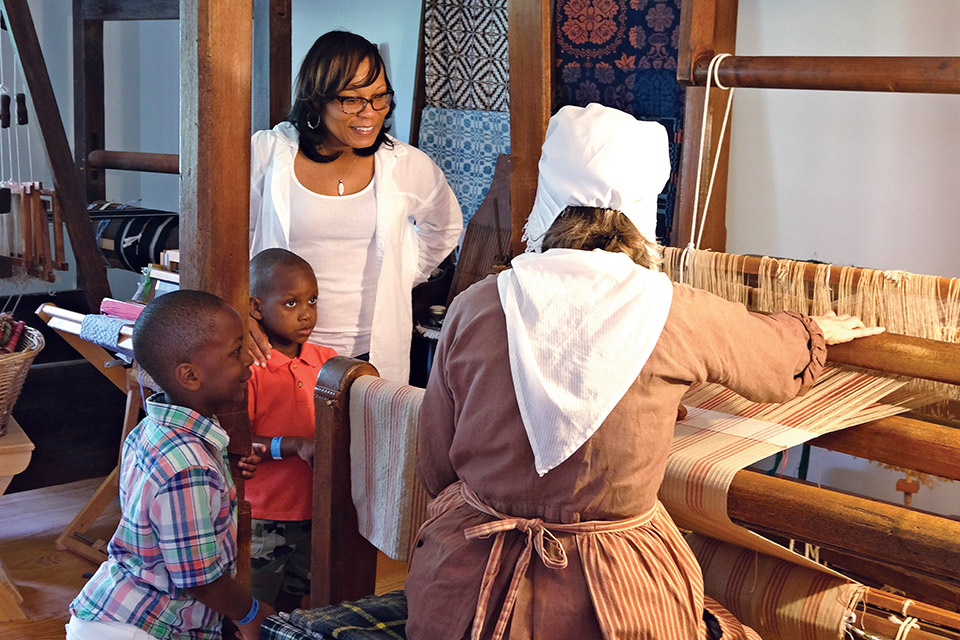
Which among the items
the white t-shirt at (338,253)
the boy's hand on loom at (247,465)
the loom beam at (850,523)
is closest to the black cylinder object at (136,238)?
the white t-shirt at (338,253)

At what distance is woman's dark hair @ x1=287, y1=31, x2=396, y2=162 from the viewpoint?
2.49 meters

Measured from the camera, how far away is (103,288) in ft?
11.3

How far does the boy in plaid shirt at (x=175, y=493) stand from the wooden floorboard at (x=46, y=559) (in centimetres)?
124

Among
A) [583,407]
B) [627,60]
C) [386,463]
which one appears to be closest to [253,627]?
[386,463]

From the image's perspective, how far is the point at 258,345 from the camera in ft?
7.19

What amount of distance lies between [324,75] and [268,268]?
56 cm

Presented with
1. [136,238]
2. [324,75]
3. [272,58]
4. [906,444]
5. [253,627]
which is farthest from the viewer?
[136,238]

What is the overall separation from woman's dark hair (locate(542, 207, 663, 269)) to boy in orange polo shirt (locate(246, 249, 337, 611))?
907 mm

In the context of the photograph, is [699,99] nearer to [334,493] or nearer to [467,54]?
[334,493]

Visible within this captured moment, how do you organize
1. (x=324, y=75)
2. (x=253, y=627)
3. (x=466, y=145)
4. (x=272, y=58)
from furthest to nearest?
(x=466, y=145) < (x=272, y=58) < (x=324, y=75) < (x=253, y=627)

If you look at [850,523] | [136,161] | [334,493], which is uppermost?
[136,161]

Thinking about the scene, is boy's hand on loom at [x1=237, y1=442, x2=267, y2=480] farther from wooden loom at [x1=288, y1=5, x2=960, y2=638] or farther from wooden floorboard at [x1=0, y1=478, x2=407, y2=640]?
wooden floorboard at [x1=0, y1=478, x2=407, y2=640]

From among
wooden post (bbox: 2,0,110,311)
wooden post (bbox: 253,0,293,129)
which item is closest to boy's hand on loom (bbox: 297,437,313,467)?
wooden post (bbox: 2,0,110,311)

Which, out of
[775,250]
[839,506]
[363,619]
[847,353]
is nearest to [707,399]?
[847,353]
